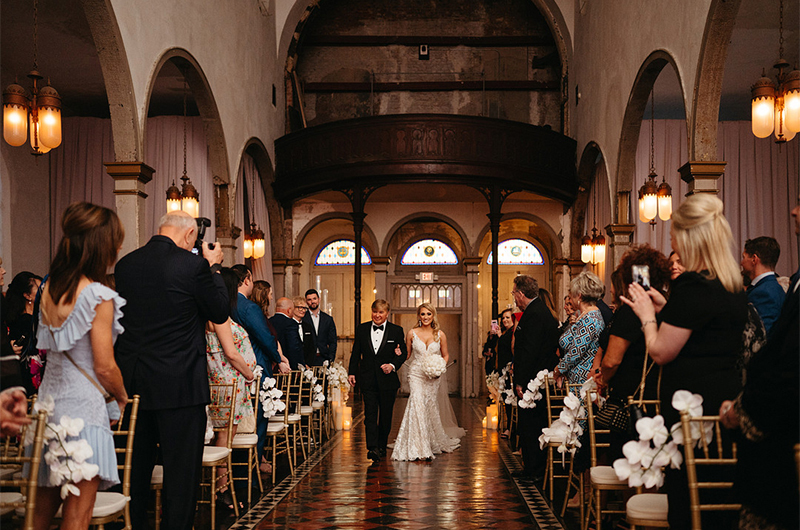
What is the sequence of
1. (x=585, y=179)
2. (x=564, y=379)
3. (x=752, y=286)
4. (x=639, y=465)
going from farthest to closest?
(x=585, y=179), (x=564, y=379), (x=752, y=286), (x=639, y=465)

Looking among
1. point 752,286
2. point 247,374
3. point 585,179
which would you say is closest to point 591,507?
point 752,286

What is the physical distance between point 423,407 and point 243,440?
10.3 ft

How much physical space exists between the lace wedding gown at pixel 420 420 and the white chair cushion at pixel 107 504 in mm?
5167

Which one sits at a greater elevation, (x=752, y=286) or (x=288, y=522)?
(x=752, y=286)

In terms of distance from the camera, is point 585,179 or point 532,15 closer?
point 585,179

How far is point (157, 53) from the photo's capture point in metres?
8.07

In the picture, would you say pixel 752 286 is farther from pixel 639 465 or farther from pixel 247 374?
pixel 247 374

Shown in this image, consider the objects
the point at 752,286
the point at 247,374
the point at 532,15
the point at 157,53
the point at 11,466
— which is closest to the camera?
the point at 11,466

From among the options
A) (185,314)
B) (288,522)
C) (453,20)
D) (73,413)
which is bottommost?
(288,522)

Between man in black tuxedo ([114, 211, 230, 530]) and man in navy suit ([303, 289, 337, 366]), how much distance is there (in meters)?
6.30

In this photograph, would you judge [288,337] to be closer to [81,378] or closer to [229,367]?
[229,367]

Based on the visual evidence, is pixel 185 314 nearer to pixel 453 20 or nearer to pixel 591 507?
pixel 591 507

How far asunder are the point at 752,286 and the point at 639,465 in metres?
2.79

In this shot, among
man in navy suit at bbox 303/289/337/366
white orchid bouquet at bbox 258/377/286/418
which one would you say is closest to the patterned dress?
white orchid bouquet at bbox 258/377/286/418
